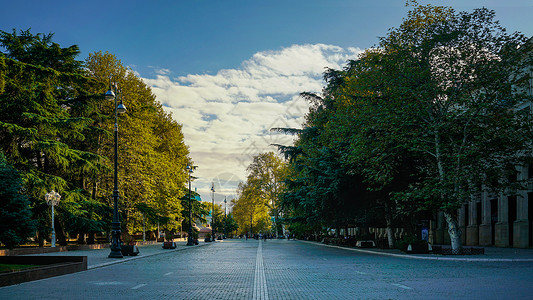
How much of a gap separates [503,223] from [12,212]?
35664 millimetres

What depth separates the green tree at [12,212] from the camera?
1011 inches

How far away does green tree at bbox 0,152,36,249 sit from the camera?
25672 millimetres

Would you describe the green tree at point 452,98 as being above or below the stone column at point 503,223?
above

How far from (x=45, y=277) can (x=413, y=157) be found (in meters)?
25.8

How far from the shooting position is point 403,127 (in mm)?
29781

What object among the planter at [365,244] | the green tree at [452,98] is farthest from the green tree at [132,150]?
the green tree at [452,98]

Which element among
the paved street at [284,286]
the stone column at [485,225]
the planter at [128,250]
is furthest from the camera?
the stone column at [485,225]

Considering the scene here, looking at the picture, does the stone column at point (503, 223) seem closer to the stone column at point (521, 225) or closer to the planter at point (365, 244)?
the stone column at point (521, 225)

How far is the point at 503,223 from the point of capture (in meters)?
41.4

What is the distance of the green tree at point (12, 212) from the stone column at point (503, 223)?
113ft

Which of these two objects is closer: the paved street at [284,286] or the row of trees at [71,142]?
the paved street at [284,286]

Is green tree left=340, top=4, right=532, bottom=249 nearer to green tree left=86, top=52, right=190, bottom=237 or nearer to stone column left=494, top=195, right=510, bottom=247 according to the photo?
stone column left=494, top=195, right=510, bottom=247

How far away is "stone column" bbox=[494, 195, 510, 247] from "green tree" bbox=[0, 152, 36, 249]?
3454 cm

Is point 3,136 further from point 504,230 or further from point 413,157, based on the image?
point 504,230
